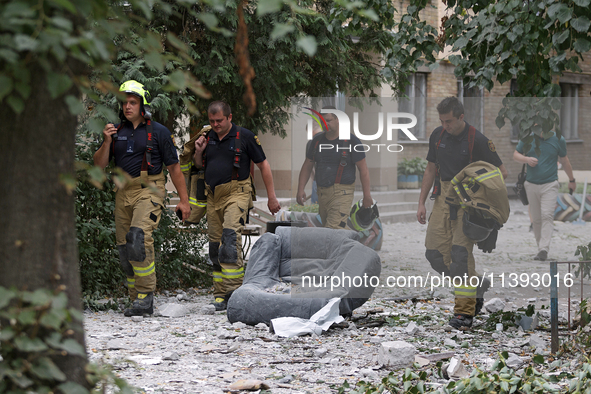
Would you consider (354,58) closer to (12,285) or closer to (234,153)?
(234,153)

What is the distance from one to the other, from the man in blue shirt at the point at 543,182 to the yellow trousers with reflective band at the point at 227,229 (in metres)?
Result: 2.59

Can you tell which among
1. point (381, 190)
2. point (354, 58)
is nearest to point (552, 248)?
point (381, 190)

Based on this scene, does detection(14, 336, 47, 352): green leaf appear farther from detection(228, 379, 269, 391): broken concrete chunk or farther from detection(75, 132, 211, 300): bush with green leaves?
detection(75, 132, 211, 300): bush with green leaves

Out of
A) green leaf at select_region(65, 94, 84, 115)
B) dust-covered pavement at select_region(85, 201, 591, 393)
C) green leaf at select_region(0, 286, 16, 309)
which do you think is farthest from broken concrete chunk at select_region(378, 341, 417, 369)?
green leaf at select_region(65, 94, 84, 115)

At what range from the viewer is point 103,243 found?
21.2 feet

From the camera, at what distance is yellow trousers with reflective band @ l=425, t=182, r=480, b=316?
5312mm

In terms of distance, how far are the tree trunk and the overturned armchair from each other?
377 cm

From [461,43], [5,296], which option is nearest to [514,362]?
[461,43]

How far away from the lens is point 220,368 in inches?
163

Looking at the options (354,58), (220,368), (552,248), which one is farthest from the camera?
(354,58)

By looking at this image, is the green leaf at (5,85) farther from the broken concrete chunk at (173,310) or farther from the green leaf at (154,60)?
the broken concrete chunk at (173,310)

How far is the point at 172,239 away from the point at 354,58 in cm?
416

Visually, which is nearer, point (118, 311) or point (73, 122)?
point (73, 122)

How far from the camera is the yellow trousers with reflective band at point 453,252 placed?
5312mm
